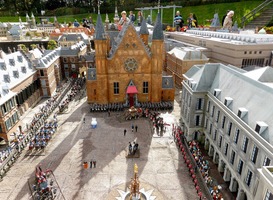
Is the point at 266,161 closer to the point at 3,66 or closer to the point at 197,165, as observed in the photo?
the point at 197,165

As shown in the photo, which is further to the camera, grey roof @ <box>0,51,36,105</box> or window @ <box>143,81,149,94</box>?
window @ <box>143,81,149,94</box>

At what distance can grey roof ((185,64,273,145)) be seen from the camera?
74.2 ft

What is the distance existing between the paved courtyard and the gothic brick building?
8860 millimetres

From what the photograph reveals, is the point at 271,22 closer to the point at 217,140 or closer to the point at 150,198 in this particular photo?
the point at 217,140

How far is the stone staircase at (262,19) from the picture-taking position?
302 feet

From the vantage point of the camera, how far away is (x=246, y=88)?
87.9 feet

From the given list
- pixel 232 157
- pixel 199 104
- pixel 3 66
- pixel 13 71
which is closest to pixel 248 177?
pixel 232 157

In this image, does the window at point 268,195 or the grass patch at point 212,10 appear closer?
the window at point 268,195

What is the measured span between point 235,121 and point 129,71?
28.3m

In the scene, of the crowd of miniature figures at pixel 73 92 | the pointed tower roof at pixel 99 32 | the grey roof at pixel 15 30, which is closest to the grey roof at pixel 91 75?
the crowd of miniature figures at pixel 73 92

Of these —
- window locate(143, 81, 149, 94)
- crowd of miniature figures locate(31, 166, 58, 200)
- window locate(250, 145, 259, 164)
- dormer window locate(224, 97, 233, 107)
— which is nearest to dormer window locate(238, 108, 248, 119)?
dormer window locate(224, 97, 233, 107)

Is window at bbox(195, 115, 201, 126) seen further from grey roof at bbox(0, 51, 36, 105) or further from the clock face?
grey roof at bbox(0, 51, 36, 105)

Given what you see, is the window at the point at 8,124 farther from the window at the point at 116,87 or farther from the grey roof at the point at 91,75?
the window at the point at 116,87

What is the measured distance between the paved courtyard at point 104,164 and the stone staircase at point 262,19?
7468 centimetres
